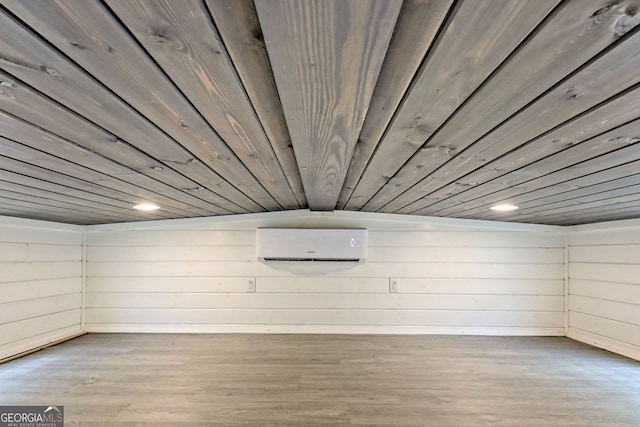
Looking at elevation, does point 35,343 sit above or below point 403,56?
below

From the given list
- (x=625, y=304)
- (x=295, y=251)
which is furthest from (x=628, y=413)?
(x=295, y=251)

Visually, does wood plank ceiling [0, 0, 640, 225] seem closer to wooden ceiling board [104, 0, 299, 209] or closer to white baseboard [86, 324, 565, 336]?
wooden ceiling board [104, 0, 299, 209]

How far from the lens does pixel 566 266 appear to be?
3457 millimetres

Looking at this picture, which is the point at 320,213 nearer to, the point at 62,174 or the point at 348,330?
the point at 348,330

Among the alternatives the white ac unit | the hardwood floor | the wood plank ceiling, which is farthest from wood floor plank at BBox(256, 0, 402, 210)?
the white ac unit

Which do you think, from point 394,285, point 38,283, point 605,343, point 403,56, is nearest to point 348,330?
point 394,285

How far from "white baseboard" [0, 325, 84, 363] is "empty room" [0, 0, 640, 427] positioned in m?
0.03

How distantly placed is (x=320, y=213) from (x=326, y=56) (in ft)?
9.43

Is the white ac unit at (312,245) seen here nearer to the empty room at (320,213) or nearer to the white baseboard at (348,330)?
the empty room at (320,213)

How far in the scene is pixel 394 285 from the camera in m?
Answer: 3.48

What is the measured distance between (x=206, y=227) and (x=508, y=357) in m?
3.05

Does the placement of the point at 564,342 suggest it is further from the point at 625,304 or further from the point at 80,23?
the point at 80,23

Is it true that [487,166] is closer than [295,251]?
Yes

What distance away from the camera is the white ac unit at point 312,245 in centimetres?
339
